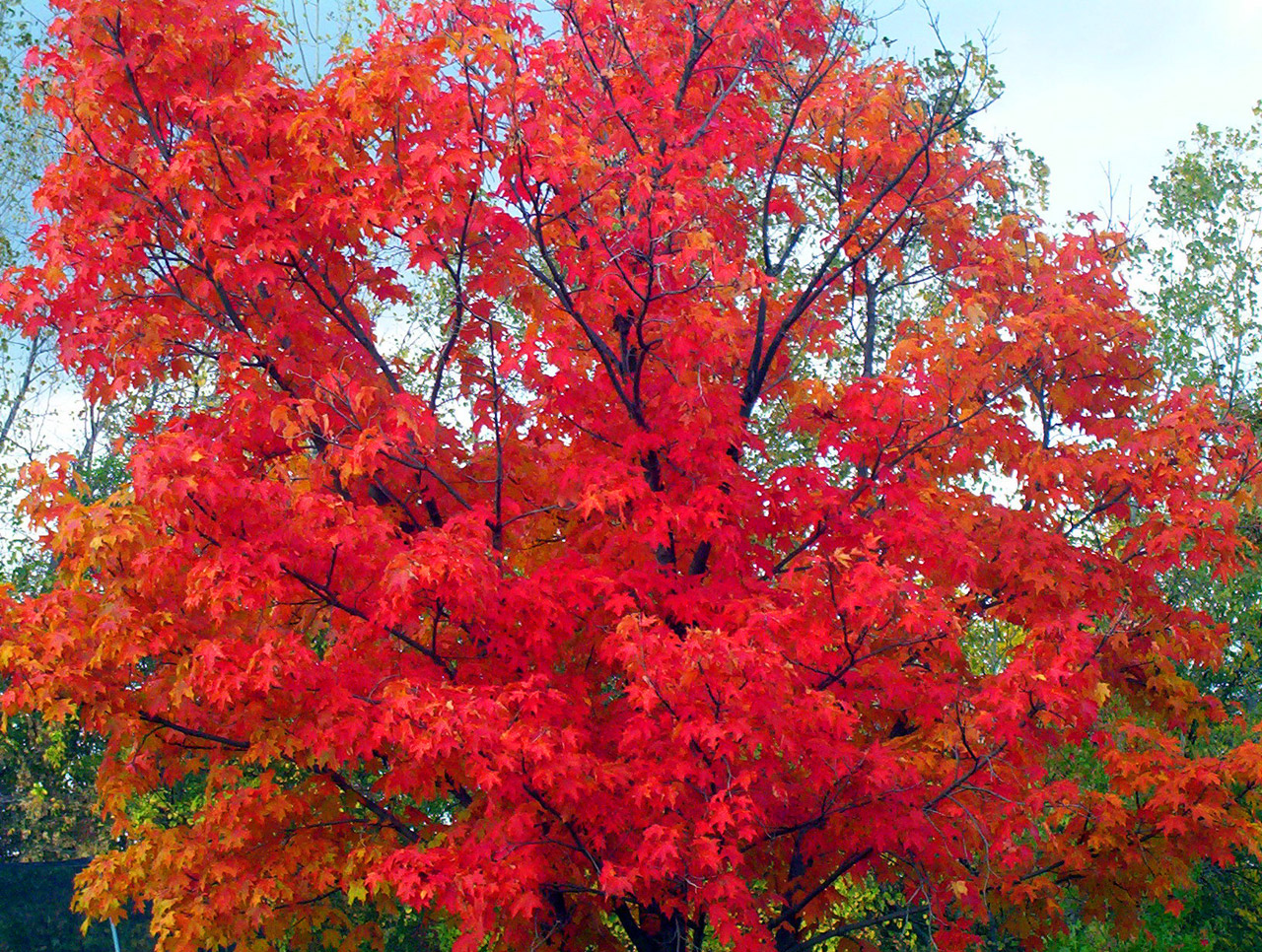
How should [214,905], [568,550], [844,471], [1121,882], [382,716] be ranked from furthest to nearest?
[844,471] → [1121,882] → [568,550] → [214,905] → [382,716]

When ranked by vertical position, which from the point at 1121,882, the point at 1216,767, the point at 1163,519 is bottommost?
the point at 1121,882

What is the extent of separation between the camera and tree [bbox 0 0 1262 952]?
6266 millimetres

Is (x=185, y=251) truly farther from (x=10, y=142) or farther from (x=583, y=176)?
(x=10, y=142)

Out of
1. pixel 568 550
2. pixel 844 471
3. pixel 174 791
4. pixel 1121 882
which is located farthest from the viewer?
pixel 174 791

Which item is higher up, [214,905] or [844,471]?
[844,471]

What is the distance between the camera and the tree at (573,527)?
20.6ft

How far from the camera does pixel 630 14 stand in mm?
8930

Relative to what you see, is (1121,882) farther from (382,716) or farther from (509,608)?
(382,716)

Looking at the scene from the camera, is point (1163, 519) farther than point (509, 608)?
Yes

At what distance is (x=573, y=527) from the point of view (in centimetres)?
790

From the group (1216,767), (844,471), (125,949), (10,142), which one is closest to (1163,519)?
(1216,767)

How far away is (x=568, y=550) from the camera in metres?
7.27

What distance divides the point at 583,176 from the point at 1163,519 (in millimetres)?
4637

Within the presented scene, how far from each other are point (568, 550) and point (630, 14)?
4360 millimetres
